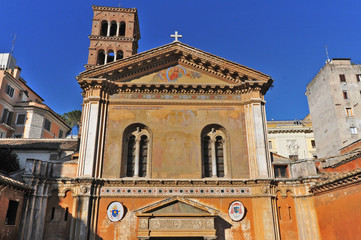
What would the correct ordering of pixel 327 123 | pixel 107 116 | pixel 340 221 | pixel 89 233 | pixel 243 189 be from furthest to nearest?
pixel 327 123 → pixel 107 116 → pixel 243 189 → pixel 89 233 → pixel 340 221

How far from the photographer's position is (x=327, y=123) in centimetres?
4184

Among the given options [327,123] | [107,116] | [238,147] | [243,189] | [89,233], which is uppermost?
[327,123]

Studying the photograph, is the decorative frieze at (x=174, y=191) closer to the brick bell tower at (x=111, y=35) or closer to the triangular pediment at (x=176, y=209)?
the triangular pediment at (x=176, y=209)

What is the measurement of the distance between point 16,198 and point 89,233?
4000mm

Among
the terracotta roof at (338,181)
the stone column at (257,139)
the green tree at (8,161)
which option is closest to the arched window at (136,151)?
the stone column at (257,139)

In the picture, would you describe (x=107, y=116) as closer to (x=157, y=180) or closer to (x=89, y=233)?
(x=157, y=180)

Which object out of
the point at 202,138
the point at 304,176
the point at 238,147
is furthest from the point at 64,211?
the point at 304,176

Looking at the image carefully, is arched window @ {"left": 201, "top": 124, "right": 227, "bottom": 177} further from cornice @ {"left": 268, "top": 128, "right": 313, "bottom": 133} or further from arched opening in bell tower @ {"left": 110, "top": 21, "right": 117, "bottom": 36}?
cornice @ {"left": 268, "top": 128, "right": 313, "bottom": 133}

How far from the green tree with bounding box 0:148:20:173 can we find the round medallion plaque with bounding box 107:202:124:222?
1012 cm

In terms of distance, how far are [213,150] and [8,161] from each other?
591 inches

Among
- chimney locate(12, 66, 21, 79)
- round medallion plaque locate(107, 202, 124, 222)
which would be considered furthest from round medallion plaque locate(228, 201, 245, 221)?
chimney locate(12, 66, 21, 79)

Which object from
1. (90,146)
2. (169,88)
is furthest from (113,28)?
(90,146)

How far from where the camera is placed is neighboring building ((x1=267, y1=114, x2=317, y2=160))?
48.8 m

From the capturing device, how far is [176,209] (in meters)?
17.0
